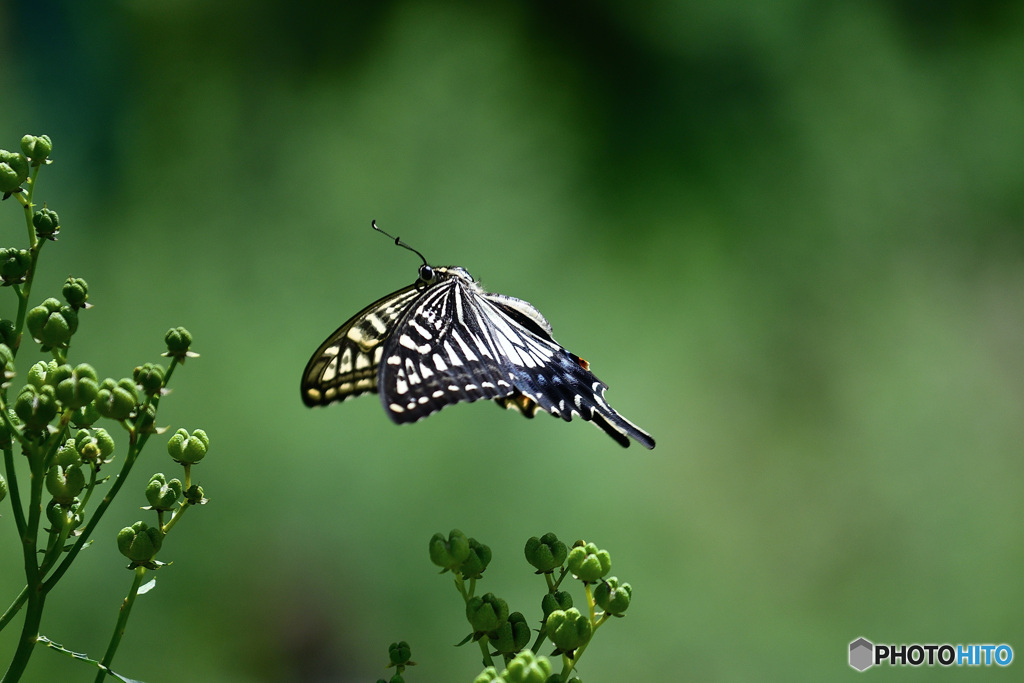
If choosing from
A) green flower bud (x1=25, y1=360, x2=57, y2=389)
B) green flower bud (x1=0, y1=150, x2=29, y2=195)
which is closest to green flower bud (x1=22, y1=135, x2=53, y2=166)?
green flower bud (x1=0, y1=150, x2=29, y2=195)

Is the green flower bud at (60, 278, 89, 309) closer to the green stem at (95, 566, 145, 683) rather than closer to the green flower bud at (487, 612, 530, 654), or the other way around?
the green stem at (95, 566, 145, 683)

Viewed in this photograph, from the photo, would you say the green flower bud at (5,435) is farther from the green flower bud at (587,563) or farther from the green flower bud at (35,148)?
the green flower bud at (587,563)

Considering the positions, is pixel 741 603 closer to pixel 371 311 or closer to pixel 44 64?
pixel 371 311

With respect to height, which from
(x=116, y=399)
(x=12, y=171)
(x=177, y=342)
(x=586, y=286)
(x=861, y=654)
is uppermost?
(x=586, y=286)

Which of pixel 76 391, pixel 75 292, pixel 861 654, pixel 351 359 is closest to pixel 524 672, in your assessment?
pixel 76 391

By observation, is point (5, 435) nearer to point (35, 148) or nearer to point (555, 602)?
point (35, 148)

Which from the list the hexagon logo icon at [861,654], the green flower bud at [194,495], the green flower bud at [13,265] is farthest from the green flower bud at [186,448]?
the hexagon logo icon at [861,654]
